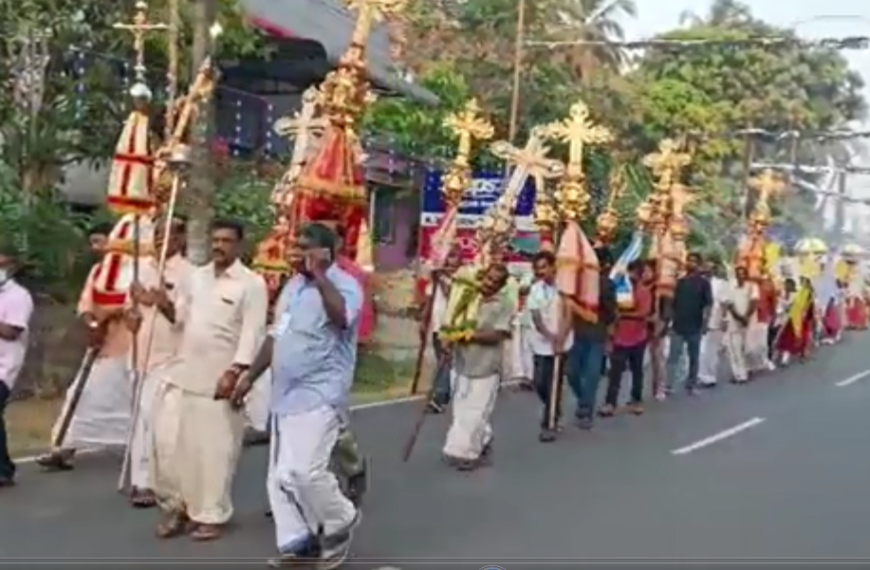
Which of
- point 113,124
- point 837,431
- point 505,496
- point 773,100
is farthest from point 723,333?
point 773,100

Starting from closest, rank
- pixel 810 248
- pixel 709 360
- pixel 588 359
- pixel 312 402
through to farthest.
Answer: pixel 312 402 < pixel 588 359 < pixel 709 360 < pixel 810 248

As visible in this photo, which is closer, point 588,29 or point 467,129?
point 467,129

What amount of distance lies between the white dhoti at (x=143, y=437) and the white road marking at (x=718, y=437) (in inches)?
200

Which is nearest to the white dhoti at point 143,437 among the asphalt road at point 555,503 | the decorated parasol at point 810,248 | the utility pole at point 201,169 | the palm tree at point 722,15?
the asphalt road at point 555,503

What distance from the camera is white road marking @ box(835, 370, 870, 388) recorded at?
22.3m

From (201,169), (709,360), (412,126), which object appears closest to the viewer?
(201,169)

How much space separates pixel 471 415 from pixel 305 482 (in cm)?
406

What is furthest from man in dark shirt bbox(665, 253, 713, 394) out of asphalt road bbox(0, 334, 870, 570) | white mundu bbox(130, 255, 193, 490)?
white mundu bbox(130, 255, 193, 490)

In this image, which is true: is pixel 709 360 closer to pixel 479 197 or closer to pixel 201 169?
pixel 479 197

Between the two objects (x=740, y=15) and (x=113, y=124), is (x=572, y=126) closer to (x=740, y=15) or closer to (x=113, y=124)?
(x=113, y=124)

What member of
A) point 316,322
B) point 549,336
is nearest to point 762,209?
point 549,336

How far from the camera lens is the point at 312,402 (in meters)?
7.28

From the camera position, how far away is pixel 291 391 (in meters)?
7.32

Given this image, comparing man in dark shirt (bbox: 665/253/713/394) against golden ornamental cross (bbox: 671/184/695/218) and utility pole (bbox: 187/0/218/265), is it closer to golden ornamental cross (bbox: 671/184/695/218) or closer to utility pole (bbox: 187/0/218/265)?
golden ornamental cross (bbox: 671/184/695/218)
